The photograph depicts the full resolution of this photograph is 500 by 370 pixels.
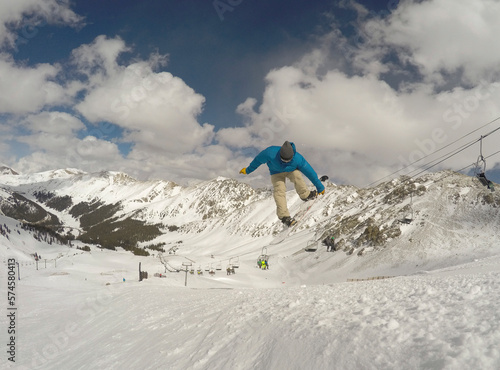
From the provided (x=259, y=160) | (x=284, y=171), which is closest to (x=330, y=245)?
(x=284, y=171)

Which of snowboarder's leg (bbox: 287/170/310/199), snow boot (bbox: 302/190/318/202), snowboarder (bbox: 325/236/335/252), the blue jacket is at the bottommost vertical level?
snowboarder (bbox: 325/236/335/252)

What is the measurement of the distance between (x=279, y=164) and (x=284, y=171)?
1.94 feet

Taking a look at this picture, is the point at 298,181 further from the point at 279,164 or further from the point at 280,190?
the point at 279,164

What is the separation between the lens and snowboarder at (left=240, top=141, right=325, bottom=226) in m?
11.4

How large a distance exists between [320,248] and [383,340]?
8030 centimetres

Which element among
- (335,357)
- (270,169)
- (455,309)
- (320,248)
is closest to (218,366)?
(335,357)

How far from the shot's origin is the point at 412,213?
224ft

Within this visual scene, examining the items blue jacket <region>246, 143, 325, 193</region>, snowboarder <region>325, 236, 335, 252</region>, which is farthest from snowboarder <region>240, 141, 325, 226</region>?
snowboarder <region>325, 236, 335, 252</region>

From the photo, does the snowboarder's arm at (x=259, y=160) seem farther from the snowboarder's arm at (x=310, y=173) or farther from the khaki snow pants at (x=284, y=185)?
the snowboarder's arm at (x=310, y=173)

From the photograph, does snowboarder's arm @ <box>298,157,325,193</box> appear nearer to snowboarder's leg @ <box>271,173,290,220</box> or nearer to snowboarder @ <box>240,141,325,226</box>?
snowboarder @ <box>240,141,325,226</box>

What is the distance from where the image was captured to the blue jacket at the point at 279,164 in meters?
11.4

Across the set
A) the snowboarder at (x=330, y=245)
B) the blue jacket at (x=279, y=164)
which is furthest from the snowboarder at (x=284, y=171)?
the snowboarder at (x=330, y=245)

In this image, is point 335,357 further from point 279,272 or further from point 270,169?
point 279,272

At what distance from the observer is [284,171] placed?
11.9m
